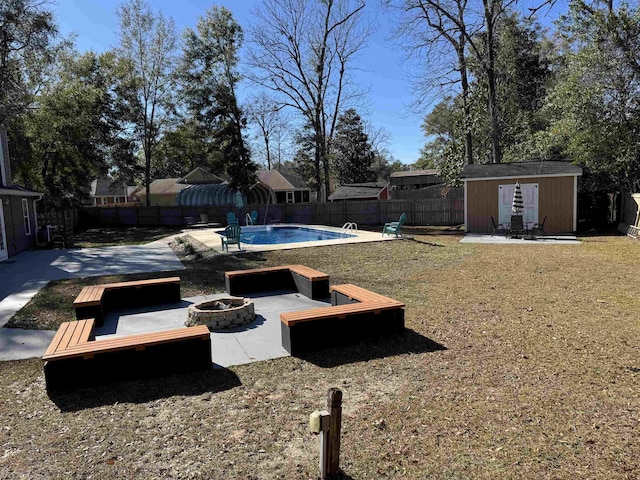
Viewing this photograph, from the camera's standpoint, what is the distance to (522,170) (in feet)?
56.0

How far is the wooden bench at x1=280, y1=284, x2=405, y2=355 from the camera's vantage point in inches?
185

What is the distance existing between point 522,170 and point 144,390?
662 inches

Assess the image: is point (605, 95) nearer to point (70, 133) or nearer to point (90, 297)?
point (90, 297)

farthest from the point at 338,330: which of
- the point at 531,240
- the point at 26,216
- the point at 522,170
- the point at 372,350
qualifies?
the point at 26,216

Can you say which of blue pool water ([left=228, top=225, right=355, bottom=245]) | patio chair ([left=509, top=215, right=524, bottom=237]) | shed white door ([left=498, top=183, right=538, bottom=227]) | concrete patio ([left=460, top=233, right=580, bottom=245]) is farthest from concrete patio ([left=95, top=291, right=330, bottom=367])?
shed white door ([left=498, top=183, right=538, bottom=227])

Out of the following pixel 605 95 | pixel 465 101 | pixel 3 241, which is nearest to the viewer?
pixel 3 241

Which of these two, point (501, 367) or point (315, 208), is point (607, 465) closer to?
point (501, 367)

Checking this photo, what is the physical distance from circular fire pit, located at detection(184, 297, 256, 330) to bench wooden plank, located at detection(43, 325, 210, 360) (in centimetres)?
124

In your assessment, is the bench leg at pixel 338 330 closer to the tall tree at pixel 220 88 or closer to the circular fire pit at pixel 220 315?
the circular fire pit at pixel 220 315

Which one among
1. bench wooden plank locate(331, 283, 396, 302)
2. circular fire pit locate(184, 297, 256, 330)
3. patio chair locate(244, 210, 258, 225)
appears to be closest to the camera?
bench wooden plank locate(331, 283, 396, 302)

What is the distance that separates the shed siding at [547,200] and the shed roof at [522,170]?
200 mm

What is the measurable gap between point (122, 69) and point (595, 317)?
3013 cm

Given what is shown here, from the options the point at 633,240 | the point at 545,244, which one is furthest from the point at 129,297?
the point at 633,240

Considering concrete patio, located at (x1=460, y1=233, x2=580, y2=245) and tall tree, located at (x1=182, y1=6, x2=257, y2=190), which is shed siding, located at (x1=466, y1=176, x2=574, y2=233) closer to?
concrete patio, located at (x1=460, y1=233, x2=580, y2=245)
